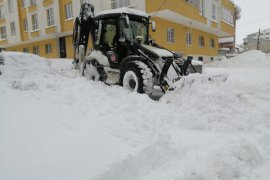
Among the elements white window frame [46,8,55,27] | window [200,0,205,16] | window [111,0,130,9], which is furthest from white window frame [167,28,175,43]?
white window frame [46,8,55,27]

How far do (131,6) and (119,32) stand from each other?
8.91 m

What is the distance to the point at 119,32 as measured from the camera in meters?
7.61

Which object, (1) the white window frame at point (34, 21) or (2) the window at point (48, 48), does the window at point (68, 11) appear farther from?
(1) the white window frame at point (34, 21)

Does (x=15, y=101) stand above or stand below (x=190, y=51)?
below

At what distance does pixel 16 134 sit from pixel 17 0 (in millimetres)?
28360

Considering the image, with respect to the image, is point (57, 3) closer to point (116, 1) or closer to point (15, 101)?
point (116, 1)

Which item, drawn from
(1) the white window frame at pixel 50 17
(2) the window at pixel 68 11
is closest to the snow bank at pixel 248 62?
(2) the window at pixel 68 11

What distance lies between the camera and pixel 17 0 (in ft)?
88.6

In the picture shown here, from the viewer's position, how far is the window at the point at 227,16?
2705cm

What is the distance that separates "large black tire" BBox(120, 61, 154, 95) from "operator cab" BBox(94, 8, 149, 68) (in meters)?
0.77

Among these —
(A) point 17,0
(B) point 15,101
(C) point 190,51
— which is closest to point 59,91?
(B) point 15,101

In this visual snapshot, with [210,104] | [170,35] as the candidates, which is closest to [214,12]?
[170,35]

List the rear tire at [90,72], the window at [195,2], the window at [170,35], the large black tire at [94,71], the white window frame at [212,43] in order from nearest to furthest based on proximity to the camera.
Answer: the large black tire at [94,71] → the rear tire at [90,72] → the window at [170,35] → the window at [195,2] → the white window frame at [212,43]

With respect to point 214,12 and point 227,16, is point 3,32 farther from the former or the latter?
point 227,16
